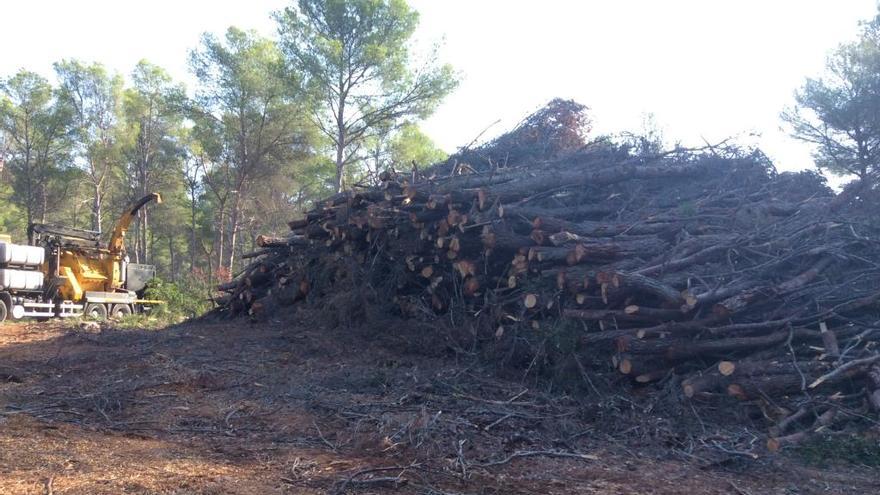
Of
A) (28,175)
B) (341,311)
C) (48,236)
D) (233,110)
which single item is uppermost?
(233,110)

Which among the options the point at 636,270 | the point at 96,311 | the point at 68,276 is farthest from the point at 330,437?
the point at 96,311

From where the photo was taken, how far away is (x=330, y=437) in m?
5.83

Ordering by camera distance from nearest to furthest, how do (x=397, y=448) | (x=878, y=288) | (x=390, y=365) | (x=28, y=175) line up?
1. (x=397, y=448)
2. (x=878, y=288)
3. (x=390, y=365)
4. (x=28, y=175)

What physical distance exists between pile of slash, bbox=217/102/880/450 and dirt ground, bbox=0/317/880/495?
0.80 metres

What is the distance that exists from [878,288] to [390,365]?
5237 millimetres

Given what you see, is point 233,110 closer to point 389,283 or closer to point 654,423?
point 389,283

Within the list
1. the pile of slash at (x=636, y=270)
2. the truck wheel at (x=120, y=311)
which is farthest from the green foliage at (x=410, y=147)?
the pile of slash at (x=636, y=270)

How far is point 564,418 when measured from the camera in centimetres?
635

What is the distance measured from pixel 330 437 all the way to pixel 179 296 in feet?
56.4

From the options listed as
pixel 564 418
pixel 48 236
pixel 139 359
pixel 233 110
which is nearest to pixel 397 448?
pixel 564 418

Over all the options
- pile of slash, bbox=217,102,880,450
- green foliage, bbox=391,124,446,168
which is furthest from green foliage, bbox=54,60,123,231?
pile of slash, bbox=217,102,880,450

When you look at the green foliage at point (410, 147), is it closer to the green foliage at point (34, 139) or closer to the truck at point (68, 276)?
the truck at point (68, 276)

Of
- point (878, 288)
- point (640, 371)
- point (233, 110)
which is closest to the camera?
point (640, 371)

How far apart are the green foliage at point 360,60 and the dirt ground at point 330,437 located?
14.7 metres
